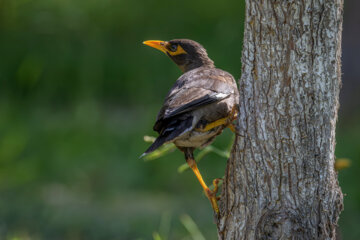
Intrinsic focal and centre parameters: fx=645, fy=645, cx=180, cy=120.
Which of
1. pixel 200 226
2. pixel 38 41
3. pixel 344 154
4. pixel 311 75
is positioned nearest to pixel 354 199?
pixel 344 154

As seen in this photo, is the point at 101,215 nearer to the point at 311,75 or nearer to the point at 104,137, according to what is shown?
the point at 104,137

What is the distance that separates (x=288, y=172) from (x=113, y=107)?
557cm

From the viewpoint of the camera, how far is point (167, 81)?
8.80 m

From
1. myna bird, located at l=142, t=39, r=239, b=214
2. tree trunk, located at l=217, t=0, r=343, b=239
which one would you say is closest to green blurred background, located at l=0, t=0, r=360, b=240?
myna bird, located at l=142, t=39, r=239, b=214

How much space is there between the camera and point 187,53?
5.23m

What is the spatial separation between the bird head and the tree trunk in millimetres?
1601

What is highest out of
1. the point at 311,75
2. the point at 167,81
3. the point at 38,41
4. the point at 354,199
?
the point at 311,75

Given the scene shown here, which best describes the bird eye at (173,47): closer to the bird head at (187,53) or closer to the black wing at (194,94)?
the bird head at (187,53)

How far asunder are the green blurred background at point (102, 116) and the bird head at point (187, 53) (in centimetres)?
174

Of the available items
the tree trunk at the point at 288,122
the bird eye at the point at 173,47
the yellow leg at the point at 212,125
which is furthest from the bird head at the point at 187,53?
the tree trunk at the point at 288,122

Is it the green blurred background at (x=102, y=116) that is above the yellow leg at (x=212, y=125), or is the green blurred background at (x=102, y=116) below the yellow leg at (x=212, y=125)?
below

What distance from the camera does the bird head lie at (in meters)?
5.19

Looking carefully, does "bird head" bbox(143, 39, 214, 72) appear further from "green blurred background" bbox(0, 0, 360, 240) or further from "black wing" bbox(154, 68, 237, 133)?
"green blurred background" bbox(0, 0, 360, 240)

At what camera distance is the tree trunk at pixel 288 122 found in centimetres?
334
